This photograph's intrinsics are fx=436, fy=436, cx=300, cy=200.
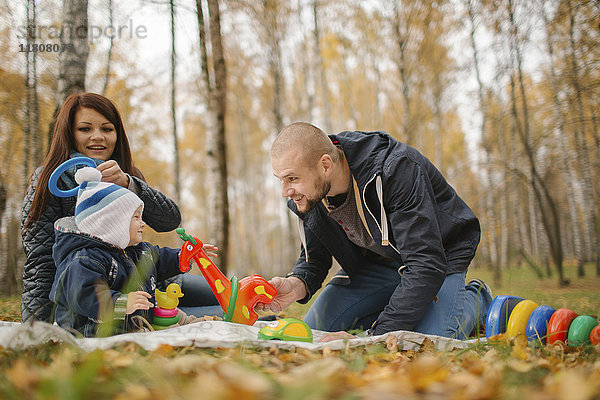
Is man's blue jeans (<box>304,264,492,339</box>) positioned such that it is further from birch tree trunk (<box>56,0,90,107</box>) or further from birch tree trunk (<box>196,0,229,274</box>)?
birch tree trunk (<box>56,0,90,107</box>)

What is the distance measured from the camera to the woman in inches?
99.8

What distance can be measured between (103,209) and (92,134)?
829 millimetres

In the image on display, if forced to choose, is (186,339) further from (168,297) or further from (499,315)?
(499,315)

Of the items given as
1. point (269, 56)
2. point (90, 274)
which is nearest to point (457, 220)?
point (90, 274)

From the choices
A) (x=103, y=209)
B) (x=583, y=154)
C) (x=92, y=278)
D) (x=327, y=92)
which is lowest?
(x=92, y=278)

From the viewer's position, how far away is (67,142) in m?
2.78

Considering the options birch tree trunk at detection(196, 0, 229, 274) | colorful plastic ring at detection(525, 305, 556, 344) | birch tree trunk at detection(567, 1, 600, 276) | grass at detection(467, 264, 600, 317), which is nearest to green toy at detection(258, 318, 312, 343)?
colorful plastic ring at detection(525, 305, 556, 344)

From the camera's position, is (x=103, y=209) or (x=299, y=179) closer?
(x=103, y=209)

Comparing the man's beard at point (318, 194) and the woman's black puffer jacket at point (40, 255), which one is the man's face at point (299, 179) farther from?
the woman's black puffer jacket at point (40, 255)

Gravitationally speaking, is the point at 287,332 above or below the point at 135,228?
below

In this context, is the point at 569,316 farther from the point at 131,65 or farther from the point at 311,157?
the point at 131,65

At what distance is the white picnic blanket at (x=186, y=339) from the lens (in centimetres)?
164

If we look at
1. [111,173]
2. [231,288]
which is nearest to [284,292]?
[231,288]

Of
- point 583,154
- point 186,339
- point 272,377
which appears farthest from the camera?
point 583,154
